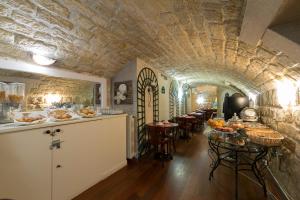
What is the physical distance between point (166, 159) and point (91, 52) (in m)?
2.63

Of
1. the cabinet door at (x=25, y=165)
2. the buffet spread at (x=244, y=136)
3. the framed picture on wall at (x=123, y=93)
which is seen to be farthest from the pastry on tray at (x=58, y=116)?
the buffet spread at (x=244, y=136)

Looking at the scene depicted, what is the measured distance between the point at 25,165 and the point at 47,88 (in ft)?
4.41

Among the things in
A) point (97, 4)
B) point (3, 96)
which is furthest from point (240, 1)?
point (3, 96)

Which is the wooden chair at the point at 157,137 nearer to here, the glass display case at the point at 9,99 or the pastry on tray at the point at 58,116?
the pastry on tray at the point at 58,116

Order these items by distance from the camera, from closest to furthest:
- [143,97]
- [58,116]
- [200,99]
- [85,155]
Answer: [58,116] < [85,155] < [143,97] < [200,99]

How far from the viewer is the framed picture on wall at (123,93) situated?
11.5ft

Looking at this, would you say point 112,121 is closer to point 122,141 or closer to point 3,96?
point 122,141

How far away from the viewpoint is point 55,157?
1882 millimetres

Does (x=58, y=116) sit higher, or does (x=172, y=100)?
(x=172, y=100)

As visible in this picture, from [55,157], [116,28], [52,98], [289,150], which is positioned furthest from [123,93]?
[289,150]

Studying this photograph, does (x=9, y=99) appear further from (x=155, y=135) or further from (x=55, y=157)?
(x=155, y=135)

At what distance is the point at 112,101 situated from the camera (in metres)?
3.74

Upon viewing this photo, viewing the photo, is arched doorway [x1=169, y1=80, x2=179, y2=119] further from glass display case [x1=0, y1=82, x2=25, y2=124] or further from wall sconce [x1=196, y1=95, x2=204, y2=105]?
wall sconce [x1=196, y1=95, x2=204, y2=105]

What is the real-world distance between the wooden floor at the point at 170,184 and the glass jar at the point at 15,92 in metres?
1.45
